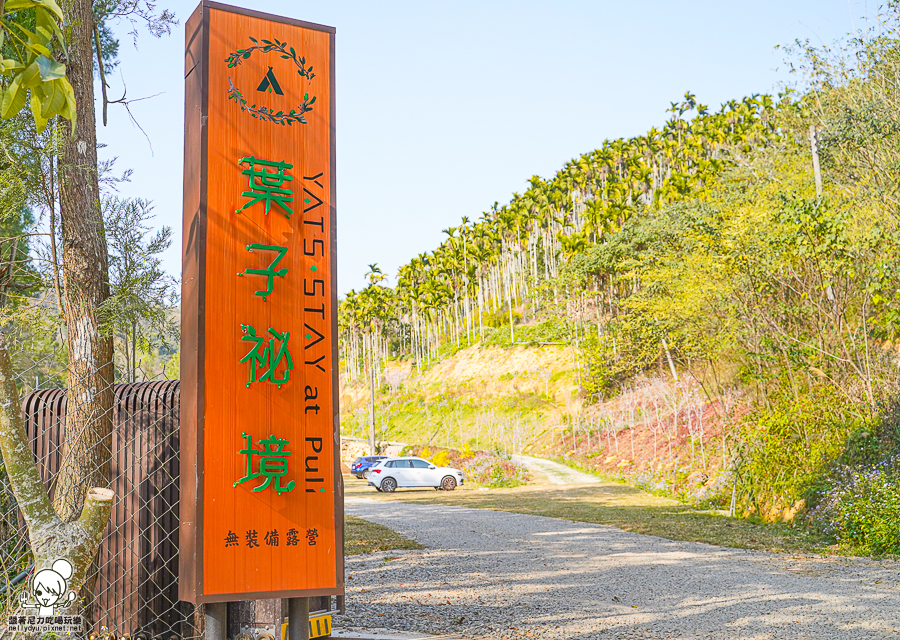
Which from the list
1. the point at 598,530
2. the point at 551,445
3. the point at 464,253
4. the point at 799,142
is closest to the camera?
the point at 598,530

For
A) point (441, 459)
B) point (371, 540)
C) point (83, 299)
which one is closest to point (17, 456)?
point (83, 299)

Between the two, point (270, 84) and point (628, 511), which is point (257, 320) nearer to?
point (270, 84)

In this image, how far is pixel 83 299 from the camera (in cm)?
336

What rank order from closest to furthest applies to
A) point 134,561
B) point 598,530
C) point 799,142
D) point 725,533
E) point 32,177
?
→ point 134,561 < point 32,177 < point 725,533 < point 598,530 < point 799,142

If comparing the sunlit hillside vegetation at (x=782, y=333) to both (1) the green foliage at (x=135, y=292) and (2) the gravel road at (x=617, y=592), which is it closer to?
(2) the gravel road at (x=617, y=592)

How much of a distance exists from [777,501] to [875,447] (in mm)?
2352

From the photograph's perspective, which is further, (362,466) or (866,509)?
(362,466)

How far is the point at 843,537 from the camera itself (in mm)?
Result: 8867

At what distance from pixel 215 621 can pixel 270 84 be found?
2.10m

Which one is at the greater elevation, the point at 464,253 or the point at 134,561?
the point at 464,253

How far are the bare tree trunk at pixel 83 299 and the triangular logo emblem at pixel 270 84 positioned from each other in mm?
1097

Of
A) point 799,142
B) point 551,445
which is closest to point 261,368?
point 799,142

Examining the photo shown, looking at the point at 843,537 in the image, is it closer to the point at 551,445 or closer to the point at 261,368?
the point at 261,368

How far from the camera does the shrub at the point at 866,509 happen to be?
8297mm
